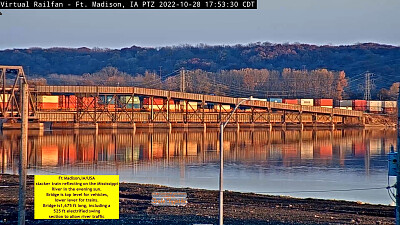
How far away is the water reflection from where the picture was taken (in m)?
35.2

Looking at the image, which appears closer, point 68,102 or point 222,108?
point 68,102

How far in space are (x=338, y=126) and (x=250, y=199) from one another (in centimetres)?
7351

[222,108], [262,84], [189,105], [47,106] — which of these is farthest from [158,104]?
[262,84]

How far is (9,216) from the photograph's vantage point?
2039 cm

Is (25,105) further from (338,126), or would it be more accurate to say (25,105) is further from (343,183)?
(338,126)

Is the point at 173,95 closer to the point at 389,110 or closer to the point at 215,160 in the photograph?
the point at 215,160

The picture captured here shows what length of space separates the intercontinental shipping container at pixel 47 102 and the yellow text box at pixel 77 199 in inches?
2616

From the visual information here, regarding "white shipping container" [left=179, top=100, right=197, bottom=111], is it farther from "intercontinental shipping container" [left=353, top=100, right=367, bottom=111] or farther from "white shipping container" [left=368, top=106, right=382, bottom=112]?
"white shipping container" [left=368, top=106, right=382, bottom=112]

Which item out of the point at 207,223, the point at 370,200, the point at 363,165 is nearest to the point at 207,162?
the point at 363,165

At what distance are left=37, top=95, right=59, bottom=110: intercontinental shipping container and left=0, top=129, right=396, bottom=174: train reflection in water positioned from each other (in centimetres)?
1359

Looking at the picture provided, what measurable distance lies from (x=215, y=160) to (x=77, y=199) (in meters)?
30.4

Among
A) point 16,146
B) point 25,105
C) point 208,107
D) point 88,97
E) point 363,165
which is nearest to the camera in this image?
point 25,105

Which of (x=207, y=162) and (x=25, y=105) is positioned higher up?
(x=25, y=105)

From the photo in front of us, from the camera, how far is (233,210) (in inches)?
907
